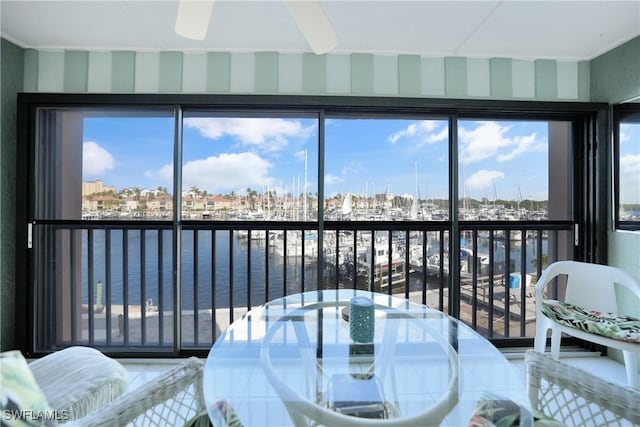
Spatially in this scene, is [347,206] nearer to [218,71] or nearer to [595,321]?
[218,71]

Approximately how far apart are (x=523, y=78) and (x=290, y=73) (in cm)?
201

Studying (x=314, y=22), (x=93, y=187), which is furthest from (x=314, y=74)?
(x=93, y=187)

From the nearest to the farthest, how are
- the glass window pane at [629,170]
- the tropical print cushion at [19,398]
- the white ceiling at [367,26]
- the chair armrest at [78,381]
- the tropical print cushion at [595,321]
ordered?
the tropical print cushion at [19,398] → the chair armrest at [78,381] → the tropical print cushion at [595,321] → the white ceiling at [367,26] → the glass window pane at [629,170]

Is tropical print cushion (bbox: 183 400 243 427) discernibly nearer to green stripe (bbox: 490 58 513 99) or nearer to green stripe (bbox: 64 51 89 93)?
green stripe (bbox: 64 51 89 93)

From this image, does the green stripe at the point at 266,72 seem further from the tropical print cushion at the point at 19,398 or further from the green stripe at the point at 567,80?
the green stripe at the point at 567,80

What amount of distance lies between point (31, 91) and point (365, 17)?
2736 millimetres

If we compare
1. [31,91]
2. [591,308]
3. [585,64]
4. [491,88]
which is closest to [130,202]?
[31,91]

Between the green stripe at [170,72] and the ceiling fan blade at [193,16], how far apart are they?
3.76 ft

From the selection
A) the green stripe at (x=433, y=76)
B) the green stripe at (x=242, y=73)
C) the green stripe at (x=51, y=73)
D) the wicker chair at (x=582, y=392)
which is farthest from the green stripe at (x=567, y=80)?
the green stripe at (x=51, y=73)

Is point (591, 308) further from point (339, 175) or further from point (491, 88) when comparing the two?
point (339, 175)

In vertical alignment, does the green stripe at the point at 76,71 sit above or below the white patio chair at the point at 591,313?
above

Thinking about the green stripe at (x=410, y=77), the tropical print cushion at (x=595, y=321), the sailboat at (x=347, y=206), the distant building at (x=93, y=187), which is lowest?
the tropical print cushion at (x=595, y=321)

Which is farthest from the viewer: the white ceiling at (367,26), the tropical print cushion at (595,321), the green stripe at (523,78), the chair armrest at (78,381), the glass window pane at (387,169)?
the glass window pane at (387,169)

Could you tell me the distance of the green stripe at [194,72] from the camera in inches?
94.8
